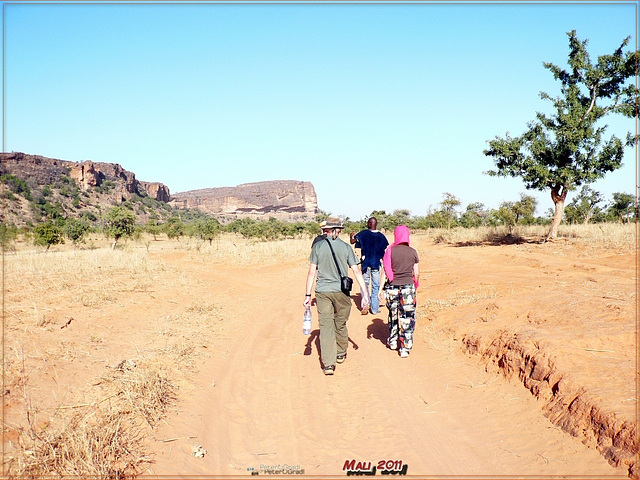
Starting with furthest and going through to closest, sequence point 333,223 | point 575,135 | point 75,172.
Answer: point 75,172
point 575,135
point 333,223

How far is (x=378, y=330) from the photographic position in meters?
8.55

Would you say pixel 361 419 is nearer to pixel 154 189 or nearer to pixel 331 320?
pixel 331 320

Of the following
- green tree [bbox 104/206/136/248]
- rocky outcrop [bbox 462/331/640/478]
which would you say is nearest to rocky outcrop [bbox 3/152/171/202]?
green tree [bbox 104/206/136/248]

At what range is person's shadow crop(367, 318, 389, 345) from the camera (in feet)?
26.5

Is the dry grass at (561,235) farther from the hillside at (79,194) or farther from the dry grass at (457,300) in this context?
the hillside at (79,194)

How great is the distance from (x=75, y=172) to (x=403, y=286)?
116020mm

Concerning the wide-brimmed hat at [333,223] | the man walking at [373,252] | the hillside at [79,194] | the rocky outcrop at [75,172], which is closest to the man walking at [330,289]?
the wide-brimmed hat at [333,223]

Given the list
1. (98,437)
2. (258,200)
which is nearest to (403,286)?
(98,437)

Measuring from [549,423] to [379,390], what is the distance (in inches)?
77.1

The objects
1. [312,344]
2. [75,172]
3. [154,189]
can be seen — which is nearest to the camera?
[312,344]

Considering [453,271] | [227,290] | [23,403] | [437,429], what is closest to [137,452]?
[23,403]

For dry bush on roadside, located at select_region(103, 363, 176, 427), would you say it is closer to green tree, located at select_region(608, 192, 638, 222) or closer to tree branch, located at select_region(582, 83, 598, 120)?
tree branch, located at select_region(582, 83, 598, 120)

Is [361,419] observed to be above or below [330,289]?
below

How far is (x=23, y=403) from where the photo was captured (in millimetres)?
4309
